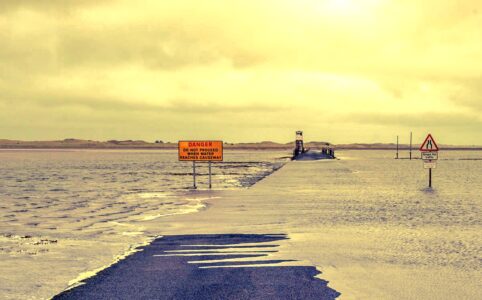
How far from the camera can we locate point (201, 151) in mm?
30359

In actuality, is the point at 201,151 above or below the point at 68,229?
above

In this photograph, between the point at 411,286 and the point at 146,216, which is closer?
the point at 411,286

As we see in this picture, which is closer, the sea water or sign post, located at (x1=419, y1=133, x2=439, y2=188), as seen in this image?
the sea water

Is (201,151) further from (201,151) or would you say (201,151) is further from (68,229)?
(68,229)

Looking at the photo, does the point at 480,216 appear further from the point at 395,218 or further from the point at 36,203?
the point at 36,203

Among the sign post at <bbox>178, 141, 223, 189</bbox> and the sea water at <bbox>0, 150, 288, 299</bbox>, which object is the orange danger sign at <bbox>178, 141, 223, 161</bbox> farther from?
the sea water at <bbox>0, 150, 288, 299</bbox>

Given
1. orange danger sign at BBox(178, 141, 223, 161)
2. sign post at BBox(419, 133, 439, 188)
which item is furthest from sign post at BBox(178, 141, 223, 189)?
sign post at BBox(419, 133, 439, 188)

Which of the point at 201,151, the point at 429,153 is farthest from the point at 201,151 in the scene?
the point at 429,153

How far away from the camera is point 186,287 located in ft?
25.0

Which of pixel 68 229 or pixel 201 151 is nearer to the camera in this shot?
pixel 68 229

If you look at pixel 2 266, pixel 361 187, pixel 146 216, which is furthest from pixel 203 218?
pixel 361 187

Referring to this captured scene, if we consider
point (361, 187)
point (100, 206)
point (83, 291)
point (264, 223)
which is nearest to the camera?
point (83, 291)

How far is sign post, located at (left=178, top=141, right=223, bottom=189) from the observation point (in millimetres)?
30172

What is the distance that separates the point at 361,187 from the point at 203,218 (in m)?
15.2
